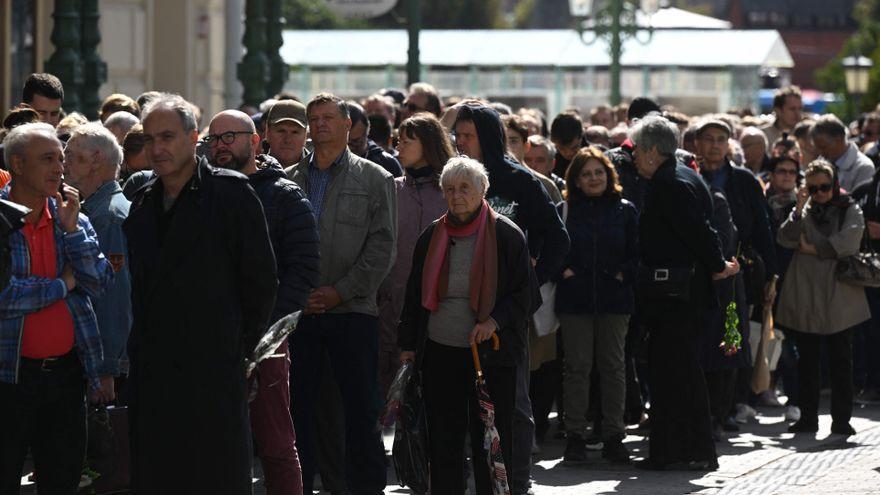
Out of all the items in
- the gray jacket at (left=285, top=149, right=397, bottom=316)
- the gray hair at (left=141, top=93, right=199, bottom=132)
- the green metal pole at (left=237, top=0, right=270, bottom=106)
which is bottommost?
the gray jacket at (left=285, top=149, right=397, bottom=316)

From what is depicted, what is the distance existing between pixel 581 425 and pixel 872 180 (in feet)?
14.2

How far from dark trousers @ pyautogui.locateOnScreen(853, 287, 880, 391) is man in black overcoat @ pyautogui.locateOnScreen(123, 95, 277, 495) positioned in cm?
822

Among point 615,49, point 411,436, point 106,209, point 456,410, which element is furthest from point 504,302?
point 615,49

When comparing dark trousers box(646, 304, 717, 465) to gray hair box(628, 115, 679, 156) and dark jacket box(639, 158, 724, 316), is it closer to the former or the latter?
dark jacket box(639, 158, 724, 316)

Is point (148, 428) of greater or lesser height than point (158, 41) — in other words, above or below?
below

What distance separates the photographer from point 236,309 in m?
6.89

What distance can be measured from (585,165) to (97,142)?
3338mm

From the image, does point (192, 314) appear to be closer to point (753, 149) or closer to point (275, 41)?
point (753, 149)

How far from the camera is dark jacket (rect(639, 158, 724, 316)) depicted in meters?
10.4

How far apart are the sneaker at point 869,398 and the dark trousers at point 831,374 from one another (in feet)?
6.00

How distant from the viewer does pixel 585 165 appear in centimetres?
1102

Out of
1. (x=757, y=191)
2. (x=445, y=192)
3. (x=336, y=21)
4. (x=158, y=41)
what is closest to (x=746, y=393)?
(x=757, y=191)

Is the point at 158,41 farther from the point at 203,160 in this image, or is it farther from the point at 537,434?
the point at 203,160

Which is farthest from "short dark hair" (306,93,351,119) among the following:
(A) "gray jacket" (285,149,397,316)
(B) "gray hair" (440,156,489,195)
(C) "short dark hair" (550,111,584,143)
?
(C) "short dark hair" (550,111,584,143)
